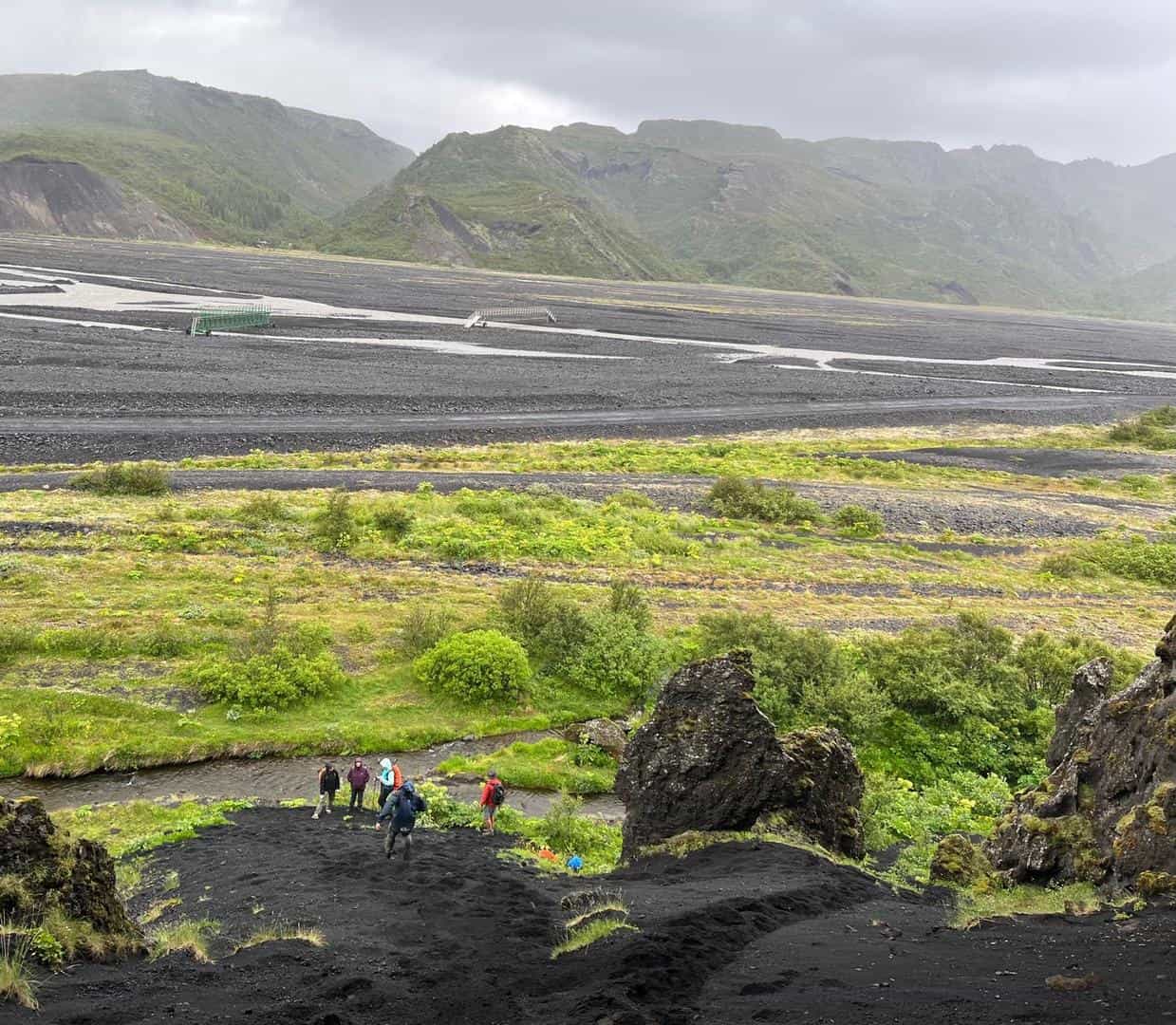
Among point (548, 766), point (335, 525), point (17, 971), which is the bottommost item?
point (548, 766)

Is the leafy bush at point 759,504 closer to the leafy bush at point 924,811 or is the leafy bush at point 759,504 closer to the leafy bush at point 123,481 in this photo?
the leafy bush at point 924,811

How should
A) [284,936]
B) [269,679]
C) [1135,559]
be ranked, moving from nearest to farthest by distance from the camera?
1. [284,936]
2. [269,679]
3. [1135,559]

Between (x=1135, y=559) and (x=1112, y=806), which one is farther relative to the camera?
(x=1135, y=559)

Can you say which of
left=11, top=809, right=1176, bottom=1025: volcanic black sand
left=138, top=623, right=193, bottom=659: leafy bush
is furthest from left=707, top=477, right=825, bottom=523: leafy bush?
left=11, top=809, right=1176, bottom=1025: volcanic black sand

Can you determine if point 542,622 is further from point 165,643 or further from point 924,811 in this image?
point 924,811

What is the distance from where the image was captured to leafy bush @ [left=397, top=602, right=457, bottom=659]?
26328mm

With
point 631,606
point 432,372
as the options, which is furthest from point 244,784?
point 432,372

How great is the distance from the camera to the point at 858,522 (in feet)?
144

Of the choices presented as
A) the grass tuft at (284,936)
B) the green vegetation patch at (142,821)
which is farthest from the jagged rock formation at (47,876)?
the green vegetation patch at (142,821)

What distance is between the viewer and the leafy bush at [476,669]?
24.7 m

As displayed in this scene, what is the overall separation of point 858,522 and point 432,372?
151ft

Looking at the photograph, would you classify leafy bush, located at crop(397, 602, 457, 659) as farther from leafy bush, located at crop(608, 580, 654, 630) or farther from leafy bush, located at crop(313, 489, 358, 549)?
leafy bush, located at crop(313, 489, 358, 549)

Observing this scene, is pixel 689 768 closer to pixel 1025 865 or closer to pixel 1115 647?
pixel 1025 865

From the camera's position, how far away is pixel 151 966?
32.0ft
